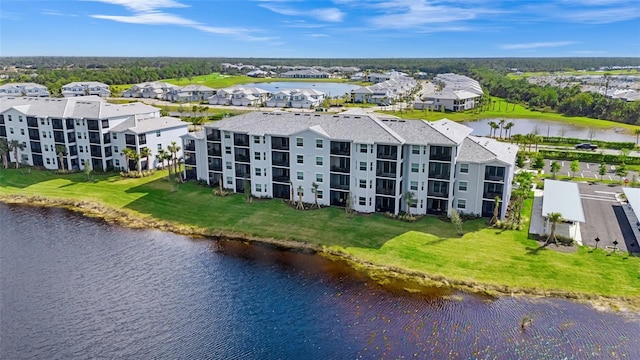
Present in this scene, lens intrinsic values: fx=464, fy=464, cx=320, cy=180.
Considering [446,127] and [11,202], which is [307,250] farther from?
[11,202]

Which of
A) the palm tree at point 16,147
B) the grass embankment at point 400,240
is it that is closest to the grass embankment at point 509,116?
the grass embankment at point 400,240

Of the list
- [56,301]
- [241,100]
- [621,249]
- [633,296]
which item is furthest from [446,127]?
[241,100]

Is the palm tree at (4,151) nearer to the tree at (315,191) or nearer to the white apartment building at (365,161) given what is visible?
the white apartment building at (365,161)

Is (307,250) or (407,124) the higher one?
(407,124)

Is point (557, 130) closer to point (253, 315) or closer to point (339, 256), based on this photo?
point (339, 256)

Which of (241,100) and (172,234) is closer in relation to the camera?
(172,234)

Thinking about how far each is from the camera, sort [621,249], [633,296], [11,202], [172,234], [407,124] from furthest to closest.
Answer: [11,202], [407,124], [172,234], [621,249], [633,296]

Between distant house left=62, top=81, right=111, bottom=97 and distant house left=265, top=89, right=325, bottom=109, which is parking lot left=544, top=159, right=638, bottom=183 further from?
distant house left=62, top=81, right=111, bottom=97
